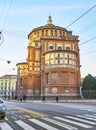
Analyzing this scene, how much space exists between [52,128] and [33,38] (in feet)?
277

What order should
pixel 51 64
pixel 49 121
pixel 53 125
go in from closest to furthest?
pixel 53 125 < pixel 49 121 < pixel 51 64

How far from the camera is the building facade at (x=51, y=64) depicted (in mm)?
76250

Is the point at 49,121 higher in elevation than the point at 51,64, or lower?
lower

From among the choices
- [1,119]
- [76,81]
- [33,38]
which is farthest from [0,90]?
[1,119]

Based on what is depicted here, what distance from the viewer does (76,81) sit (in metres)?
79.5

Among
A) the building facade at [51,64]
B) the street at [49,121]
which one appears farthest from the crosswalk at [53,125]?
the building facade at [51,64]

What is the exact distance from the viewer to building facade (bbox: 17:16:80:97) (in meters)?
76.2

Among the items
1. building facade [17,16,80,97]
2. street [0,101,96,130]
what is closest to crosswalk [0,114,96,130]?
street [0,101,96,130]

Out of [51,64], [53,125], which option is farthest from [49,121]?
[51,64]

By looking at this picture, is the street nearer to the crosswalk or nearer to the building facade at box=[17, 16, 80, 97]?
the crosswalk

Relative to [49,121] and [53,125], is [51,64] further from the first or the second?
[53,125]

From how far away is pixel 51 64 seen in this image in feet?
258

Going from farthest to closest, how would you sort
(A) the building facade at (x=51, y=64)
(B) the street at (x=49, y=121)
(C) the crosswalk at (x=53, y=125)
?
(A) the building facade at (x=51, y=64), (B) the street at (x=49, y=121), (C) the crosswalk at (x=53, y=125)

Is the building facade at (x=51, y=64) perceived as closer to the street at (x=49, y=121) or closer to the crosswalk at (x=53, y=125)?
the street at (x=49, y=121)
